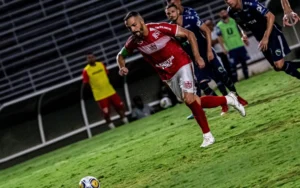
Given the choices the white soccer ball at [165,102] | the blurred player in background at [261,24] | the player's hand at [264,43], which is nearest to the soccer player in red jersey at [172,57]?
the player's hand at [264,43]

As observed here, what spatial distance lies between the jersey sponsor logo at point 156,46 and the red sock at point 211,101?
0.94m

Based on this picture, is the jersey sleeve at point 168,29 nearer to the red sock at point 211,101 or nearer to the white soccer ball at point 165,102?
the red sock at point 211,101

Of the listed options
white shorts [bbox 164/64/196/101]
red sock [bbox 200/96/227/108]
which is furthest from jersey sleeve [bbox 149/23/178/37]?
red sock [bbox 200/96/227/108]

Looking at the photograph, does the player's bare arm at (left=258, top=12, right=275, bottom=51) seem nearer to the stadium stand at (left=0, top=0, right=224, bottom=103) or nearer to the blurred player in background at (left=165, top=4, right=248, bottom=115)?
the blurred player in background at (left=165, top=4, right=248, bottom=115)

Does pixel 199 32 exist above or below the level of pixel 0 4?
below

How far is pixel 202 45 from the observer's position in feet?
45.0

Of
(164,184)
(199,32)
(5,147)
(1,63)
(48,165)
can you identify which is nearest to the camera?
(164,184)

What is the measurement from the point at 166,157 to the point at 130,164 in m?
0.67

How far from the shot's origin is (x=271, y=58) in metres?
12.6

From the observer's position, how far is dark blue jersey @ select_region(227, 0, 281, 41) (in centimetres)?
1230

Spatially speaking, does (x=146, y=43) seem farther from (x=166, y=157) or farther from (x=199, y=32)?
(x=199, y=32)

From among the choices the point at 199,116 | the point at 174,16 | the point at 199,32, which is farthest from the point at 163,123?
the point at 199,116

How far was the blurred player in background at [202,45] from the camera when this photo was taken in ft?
40.7

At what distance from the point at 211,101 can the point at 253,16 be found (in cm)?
166
